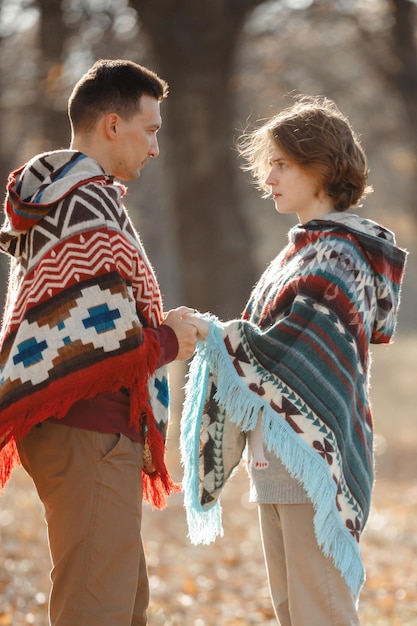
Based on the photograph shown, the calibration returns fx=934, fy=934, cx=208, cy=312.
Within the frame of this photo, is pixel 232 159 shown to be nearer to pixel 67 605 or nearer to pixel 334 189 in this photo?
pixel 334 189

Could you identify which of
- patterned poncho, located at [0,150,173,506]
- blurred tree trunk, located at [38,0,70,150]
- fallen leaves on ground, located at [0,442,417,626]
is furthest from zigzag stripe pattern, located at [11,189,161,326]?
blurred tree trunk, located at [38,0,70,150]

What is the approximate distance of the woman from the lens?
347 cm

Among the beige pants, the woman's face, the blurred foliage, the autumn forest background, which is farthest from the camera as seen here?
the blurred foliage

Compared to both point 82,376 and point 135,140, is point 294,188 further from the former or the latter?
point 82,376

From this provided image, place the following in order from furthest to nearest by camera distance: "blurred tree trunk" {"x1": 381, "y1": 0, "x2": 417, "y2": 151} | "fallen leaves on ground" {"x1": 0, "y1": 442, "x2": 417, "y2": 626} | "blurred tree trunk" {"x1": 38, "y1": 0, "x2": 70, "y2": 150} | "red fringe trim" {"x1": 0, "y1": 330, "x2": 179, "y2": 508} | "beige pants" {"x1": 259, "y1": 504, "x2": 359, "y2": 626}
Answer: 1. "blurred tree trunk" {"x1": 381, "y1": 0, "x2": 417, "y2": 151}
2. "blurred tree trunk" {"x1": 38, "y1": 0, "x2": 70, "y2": 150}
3. "fallen leaves on ground" {"x1": 0, "y1": 442, "x2": 417, "y2": 626}
4. "beige pants" {"x1": 259, "y1": 504, "x2": 359, "y2": 626}
5. "red fringe trim" {"x1": 0, "y1": 330, "x2": 179, "y2": 508}

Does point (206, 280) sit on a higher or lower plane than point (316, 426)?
higher

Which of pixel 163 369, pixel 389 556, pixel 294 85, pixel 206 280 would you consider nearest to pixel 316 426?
pixel 163 369

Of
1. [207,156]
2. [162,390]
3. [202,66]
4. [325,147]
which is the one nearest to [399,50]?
[202,66]

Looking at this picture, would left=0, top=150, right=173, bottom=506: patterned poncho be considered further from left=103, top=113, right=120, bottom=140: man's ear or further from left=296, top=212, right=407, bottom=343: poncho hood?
left=296, top=212, right=407, bottom=343: poncho hood

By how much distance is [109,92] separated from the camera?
3471 millimetres

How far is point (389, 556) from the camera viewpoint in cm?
725

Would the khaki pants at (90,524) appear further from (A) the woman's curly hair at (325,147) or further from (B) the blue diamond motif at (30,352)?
(A) the woman's curly hair at (325,147)

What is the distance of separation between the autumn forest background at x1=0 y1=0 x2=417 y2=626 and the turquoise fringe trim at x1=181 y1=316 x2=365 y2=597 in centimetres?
167

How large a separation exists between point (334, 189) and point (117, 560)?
5.38 feet
